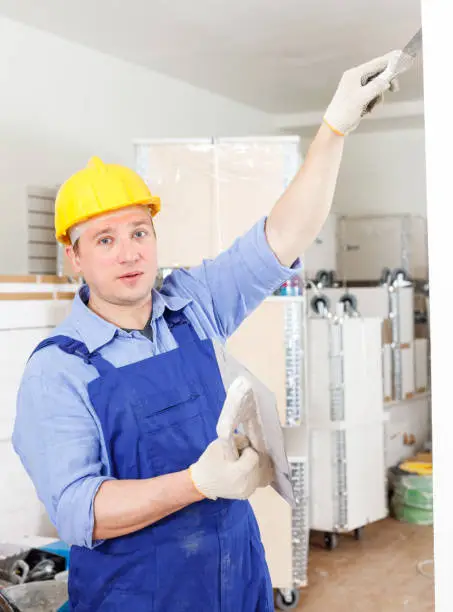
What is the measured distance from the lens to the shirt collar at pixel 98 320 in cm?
162

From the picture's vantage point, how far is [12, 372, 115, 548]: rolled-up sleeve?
1430 mm

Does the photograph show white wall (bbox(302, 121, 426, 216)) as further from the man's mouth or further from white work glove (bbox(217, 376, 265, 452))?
white work glove (bbox(217, 376, 265, 452))

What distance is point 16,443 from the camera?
5.24 ft

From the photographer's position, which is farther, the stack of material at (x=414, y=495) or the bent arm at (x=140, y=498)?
the stack of material at (x=414, y=495)

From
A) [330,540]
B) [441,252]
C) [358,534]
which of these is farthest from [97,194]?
[358,534]

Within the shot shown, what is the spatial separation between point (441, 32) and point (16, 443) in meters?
1.16

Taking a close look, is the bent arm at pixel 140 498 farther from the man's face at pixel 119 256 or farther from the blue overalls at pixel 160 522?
the man's face at pixel 119 256

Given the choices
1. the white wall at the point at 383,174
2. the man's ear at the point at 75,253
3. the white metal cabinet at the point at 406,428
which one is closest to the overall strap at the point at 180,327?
the man's ear at the point at 75,253

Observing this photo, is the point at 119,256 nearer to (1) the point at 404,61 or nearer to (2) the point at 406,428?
(1) the point at 404,61

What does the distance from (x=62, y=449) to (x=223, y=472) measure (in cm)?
33

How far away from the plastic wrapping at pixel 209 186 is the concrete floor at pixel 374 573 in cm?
177

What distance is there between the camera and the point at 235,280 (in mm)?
1789

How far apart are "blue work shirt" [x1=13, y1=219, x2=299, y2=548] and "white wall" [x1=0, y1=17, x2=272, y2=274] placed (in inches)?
88.0

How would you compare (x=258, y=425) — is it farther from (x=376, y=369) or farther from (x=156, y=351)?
(x=376, y=369)
